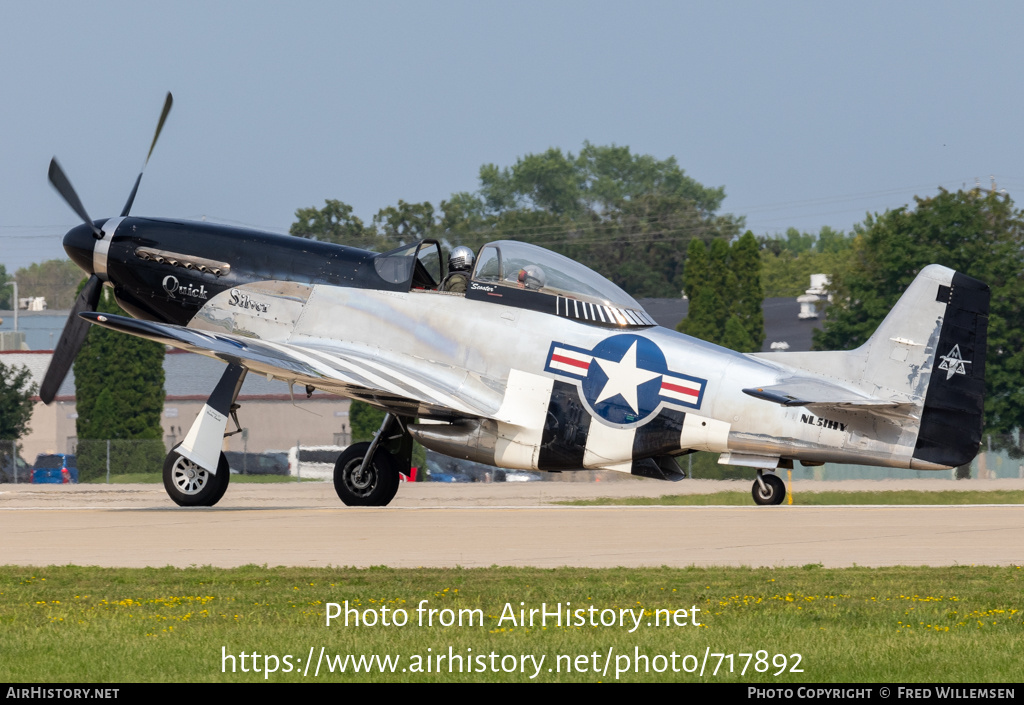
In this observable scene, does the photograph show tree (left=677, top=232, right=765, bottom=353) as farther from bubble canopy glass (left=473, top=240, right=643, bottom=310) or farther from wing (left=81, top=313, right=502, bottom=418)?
wing (left=81, top=313, right=502, bottom=418)

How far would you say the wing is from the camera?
17.0m

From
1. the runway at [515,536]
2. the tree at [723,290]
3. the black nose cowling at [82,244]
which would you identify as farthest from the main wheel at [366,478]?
the tree at [723,290]

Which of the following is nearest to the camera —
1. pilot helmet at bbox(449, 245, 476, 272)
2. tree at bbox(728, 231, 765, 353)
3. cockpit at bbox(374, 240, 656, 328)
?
cockpit at bbox(374, 240, 656, 328)

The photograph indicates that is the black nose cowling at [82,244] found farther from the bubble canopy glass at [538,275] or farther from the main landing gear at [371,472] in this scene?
the bubble canopy glass at [538,275]

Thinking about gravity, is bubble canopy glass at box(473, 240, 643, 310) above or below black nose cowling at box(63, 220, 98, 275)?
above

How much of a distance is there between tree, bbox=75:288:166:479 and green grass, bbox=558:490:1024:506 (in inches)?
1061

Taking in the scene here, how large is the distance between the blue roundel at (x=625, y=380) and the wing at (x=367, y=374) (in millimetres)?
1357

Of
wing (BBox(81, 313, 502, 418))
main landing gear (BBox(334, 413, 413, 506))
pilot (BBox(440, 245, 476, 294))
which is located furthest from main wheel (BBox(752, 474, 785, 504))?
pilot (BBox(440, 245, 476, 294))

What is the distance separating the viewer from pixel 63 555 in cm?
1279

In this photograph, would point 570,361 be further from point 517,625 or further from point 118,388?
point 118,388

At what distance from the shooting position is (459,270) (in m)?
18.5

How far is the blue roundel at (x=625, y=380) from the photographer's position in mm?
16984
